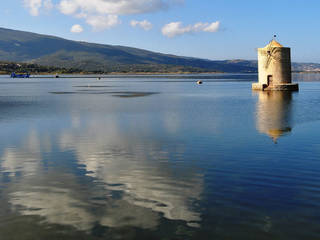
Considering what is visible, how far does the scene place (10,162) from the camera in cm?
1288

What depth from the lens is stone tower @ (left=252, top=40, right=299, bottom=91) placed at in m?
47.6

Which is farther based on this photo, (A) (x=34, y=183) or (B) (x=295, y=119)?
(B) (x=295, y=119)

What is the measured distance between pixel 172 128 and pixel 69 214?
13.3m

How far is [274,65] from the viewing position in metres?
48.1

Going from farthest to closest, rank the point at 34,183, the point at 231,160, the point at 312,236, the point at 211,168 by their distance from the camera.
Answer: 1. the point at 231,160
2. the point at 211,168
3. the point at 34,183
4. the point at 312,236

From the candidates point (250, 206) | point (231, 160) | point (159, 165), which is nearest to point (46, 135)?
point (159, 165)

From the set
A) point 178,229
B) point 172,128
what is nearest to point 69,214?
point 178,229

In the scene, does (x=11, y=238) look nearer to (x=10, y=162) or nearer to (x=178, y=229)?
(x=178, y=229)

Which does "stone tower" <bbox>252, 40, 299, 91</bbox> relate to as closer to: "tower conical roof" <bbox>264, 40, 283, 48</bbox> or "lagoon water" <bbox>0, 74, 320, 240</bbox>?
"tower conical roof" <bbox>264, 40, 283, 48</bbox>

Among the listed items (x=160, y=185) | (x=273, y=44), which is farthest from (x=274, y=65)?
(x=160, y=185)

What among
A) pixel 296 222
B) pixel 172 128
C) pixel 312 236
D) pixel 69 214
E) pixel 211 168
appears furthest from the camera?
pixel 172 128

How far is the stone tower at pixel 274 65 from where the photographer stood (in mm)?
47625

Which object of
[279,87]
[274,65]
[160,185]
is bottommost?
[160,185]

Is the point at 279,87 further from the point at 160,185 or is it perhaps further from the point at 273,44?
the point at 160,185
